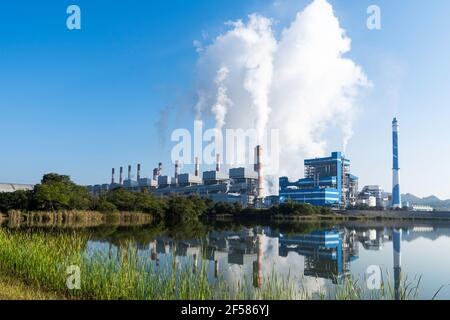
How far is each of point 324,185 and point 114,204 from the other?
164 feet

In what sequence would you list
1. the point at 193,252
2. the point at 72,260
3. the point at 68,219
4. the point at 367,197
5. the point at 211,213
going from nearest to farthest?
the point at 72,260 < the point at 193,252 < the point at 68,219 < the point at 211,213 < the point at 367,197

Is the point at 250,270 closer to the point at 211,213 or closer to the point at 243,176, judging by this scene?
the point at 211,213

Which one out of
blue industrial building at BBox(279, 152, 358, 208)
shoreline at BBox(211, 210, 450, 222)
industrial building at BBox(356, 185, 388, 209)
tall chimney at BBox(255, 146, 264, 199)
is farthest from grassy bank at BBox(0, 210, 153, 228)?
industrial building at BBox(356, 185, 388, 209)

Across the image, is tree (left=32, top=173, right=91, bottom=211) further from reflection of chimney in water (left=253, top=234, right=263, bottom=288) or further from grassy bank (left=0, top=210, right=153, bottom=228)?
reflection of chimney in water (left=253, top=234, right=263, bottom=288)

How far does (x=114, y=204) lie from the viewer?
178 ft

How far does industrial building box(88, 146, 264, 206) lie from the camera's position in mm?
90375

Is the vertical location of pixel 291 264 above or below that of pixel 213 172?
below

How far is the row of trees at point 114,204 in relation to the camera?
4556cm

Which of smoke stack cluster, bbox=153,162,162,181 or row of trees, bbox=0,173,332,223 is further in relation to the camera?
smoke stack cluster, bbox=153,162,162,181

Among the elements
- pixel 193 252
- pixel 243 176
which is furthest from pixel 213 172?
pixel 193 252

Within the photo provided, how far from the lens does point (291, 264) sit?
55.8 ft

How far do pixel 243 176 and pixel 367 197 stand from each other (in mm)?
29358

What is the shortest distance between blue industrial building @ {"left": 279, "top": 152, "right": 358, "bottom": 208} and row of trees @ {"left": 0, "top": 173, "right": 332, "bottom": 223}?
1098 centimetres

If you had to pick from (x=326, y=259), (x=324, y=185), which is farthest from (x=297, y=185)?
(x=326, y=259)
